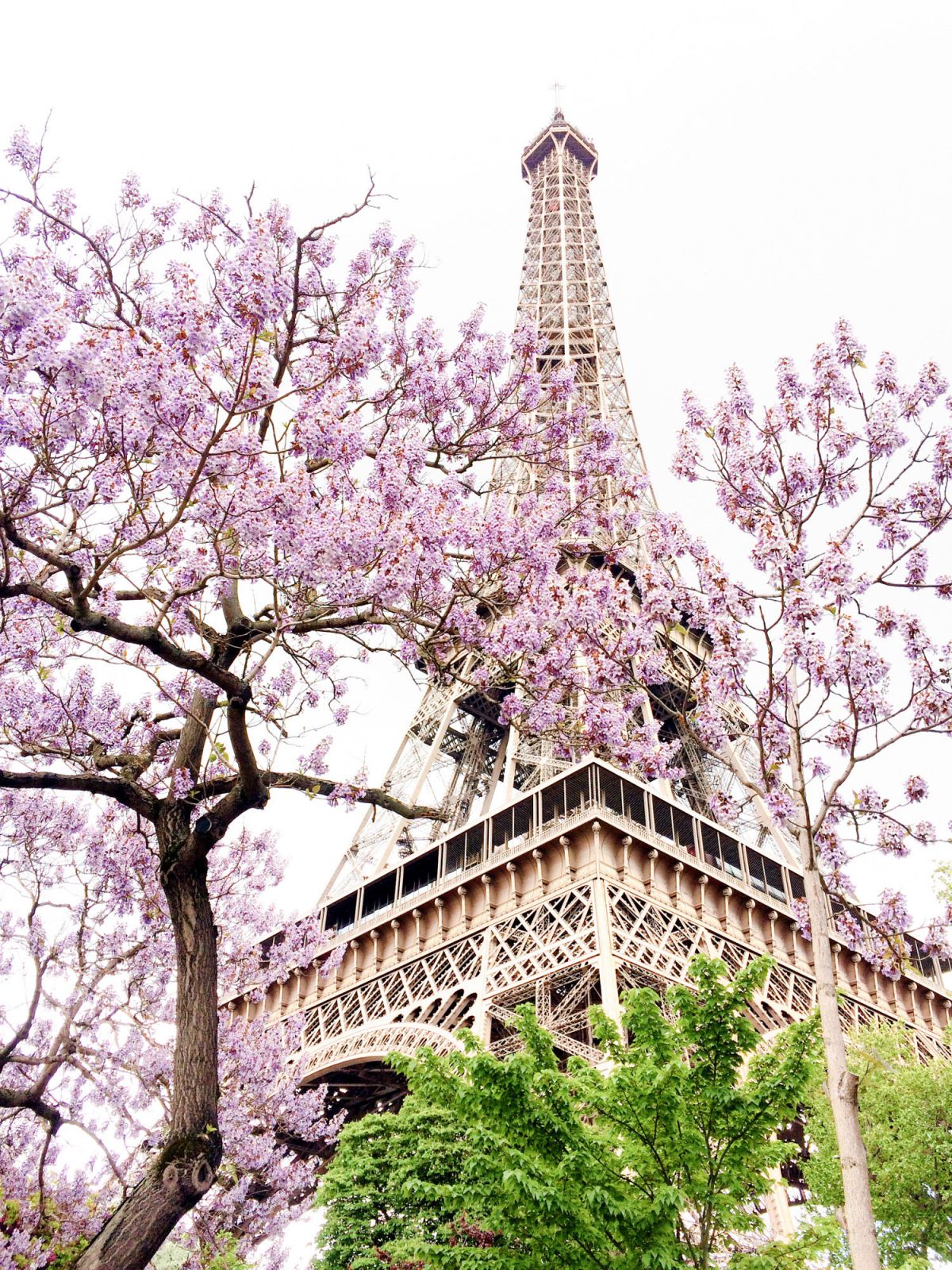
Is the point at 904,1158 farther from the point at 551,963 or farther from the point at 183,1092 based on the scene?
the point at 183,1092

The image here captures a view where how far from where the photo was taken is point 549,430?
33.4 ft

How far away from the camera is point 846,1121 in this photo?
268 inches

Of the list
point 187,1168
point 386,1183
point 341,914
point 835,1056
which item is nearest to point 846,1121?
point 835,1056

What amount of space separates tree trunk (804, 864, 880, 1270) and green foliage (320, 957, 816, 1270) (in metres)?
1.70

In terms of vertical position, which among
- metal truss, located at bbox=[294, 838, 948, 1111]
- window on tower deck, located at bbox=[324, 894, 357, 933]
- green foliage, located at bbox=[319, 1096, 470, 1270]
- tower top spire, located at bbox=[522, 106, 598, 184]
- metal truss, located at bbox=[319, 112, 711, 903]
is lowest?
green foliage, located at bbox=[319, 1096, 470, 1270]

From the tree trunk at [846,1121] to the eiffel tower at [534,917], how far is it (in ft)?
30.8

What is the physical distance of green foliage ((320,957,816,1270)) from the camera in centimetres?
861

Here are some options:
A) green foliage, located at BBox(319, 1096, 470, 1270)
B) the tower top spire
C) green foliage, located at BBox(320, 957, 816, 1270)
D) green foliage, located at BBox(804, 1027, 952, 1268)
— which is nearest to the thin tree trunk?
green foliage, located at BBox(320, 957, 816, 1270)

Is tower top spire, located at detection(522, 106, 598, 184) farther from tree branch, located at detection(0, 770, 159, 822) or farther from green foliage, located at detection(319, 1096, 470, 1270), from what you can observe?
tree branch, located at detection(0, 770, 159, 822)

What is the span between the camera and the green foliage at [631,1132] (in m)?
8.61

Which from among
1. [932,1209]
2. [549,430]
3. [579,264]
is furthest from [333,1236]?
[579,264]

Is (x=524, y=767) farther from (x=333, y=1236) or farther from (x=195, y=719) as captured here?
(x=195, y=719)

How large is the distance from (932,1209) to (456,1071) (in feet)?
36.7

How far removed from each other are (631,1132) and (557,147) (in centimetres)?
4958
